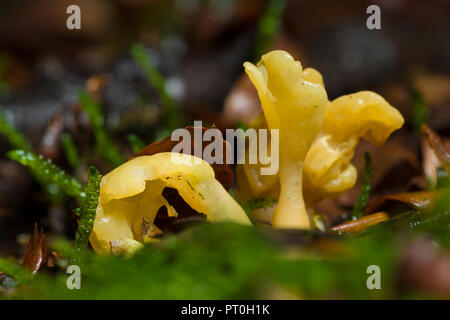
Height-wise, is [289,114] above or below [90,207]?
above

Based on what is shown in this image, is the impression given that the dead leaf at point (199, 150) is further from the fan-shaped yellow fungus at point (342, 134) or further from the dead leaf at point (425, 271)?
the dead leaf at point (425, 271)

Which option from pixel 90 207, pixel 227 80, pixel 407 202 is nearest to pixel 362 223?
pixel 407 202

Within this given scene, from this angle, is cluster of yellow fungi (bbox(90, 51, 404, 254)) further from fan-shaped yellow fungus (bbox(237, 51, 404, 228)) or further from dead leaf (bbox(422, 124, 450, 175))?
dead leaf (bbox(422, 124, 450, 175))

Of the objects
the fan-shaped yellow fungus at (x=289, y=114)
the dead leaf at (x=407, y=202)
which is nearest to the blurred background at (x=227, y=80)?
the dead leaf at (x=407, y=202)

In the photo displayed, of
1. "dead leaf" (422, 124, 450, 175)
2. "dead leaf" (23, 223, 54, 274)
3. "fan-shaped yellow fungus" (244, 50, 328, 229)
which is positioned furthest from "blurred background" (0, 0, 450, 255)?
"dead leaf" (23, 223, 54, 274)

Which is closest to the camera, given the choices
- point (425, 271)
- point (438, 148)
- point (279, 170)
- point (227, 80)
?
point (425, 271)

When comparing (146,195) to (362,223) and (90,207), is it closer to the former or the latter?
(90,207)
